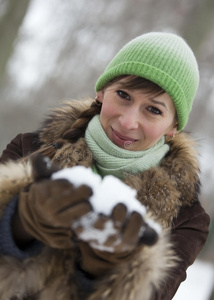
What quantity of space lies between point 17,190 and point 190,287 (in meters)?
6.99

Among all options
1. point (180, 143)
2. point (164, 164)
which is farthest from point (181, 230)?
point (180, 143)

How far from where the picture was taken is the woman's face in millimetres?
1692

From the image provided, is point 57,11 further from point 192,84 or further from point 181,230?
point 181,230

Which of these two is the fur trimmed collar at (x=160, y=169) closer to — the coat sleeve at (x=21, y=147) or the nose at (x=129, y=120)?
the coat sleeve at (x=21, y=147)

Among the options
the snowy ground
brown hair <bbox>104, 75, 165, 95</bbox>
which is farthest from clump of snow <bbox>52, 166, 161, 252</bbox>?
the snowy ground

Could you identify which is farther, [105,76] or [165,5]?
[165,5]

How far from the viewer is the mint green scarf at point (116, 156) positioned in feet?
5.77

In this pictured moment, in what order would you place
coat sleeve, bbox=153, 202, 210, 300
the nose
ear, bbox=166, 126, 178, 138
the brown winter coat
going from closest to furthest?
the brown winter coat → coat sleeve, bbox=153, 202, 210, 300 → the nose → ear, bbox=166, 126, 178, 138

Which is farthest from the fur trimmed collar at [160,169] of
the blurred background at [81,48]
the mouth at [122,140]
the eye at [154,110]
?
the blurred background at [81,48]

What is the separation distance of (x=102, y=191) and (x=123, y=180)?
2.27ft

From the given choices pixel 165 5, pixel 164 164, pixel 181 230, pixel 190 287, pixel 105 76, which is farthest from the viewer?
pixel 190 287

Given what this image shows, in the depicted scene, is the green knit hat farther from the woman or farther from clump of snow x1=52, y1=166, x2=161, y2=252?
clump of snow x1=52, y1=166, x2=161, y2=252

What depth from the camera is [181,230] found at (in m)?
1.68

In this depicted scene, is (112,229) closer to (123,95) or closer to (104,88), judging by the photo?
(123,95)
